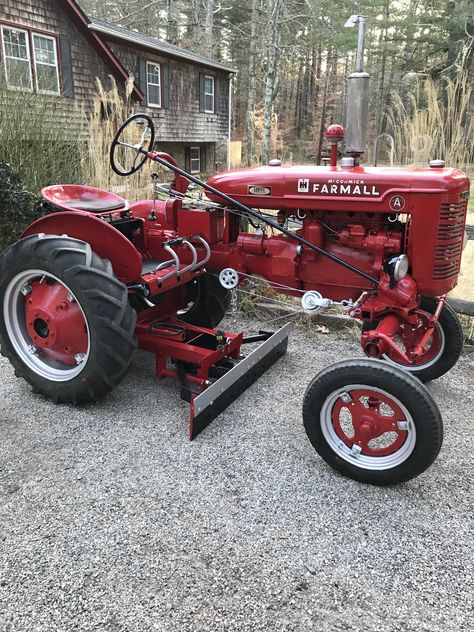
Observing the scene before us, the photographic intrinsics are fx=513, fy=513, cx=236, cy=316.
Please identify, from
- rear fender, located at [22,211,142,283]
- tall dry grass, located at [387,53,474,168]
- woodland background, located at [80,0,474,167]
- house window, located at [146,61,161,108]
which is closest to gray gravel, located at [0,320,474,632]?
rear fender, located at [22,211,142,283]

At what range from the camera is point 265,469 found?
228cm

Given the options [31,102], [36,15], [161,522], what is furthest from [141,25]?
[161,522]

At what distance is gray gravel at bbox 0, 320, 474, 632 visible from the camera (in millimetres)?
1578

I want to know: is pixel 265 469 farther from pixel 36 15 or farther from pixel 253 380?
pixel 36 15

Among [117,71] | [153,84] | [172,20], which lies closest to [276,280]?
[117,71]

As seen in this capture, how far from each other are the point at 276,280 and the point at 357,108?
0.96 m

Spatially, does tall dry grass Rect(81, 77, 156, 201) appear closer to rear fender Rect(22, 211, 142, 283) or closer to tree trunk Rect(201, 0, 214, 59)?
rear fender Rect(22, 211, 142, 283)

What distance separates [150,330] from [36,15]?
10.1 meters

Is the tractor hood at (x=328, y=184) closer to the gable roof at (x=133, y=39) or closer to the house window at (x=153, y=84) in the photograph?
the gable roof at (x=133, y=39)

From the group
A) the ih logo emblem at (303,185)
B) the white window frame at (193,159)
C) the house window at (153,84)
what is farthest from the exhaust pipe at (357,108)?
the white window frame at (193,159)

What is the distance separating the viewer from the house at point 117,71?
32.1ft

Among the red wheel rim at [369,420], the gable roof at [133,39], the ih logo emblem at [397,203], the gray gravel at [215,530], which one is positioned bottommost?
the gray gravel at [215,530]

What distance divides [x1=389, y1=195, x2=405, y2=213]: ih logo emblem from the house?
153 inches

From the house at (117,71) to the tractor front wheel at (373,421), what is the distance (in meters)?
4.21
